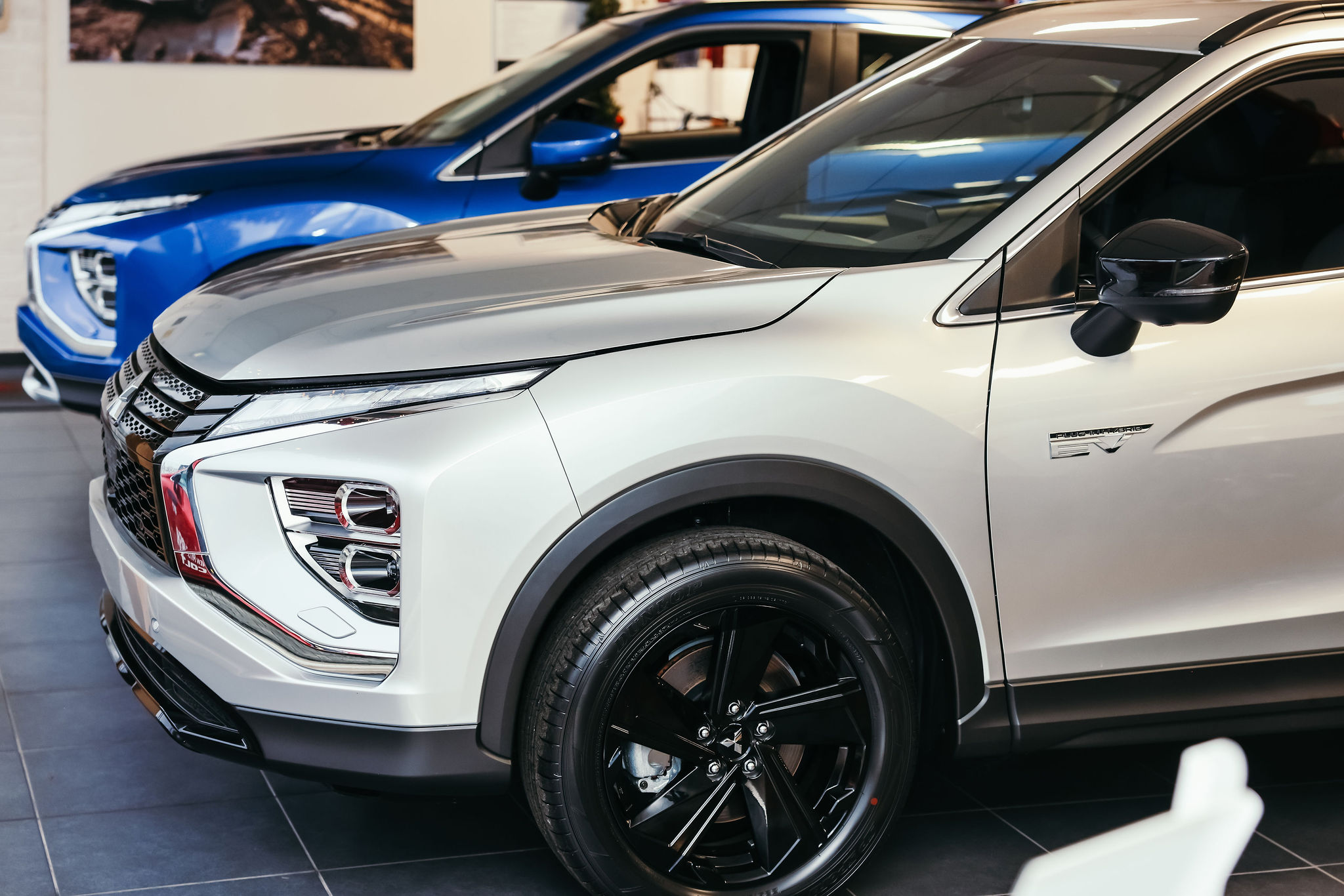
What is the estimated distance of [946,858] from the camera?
108 inches

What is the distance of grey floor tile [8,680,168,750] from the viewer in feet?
10.5

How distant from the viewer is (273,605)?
2.19 m

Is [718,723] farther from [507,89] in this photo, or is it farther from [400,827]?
[507,89]

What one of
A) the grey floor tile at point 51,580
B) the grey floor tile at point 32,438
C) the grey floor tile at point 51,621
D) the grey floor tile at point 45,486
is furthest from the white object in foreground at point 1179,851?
the grey floor tile at point 32,438

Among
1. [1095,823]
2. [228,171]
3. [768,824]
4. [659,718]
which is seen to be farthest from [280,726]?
[228,171]

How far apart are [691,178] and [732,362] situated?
→ 2.74 meters

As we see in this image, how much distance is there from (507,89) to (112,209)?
1.41m

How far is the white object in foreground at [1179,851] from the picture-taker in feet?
2.00

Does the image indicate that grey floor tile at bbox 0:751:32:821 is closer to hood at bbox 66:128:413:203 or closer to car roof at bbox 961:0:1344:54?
hood at bbox 66:128:413:203

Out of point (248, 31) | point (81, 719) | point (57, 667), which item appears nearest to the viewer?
point (81, 719)

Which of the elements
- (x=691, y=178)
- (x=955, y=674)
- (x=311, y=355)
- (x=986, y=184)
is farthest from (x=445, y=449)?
(x=691, y=178)

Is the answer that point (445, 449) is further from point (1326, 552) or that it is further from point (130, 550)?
point (1326, 552)

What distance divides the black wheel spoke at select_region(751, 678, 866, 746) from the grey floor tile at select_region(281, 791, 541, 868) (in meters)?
0.68

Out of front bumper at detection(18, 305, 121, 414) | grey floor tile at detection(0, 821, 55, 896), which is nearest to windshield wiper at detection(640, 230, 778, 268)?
grey floor tile at detection(0, 821, 55, 896)
